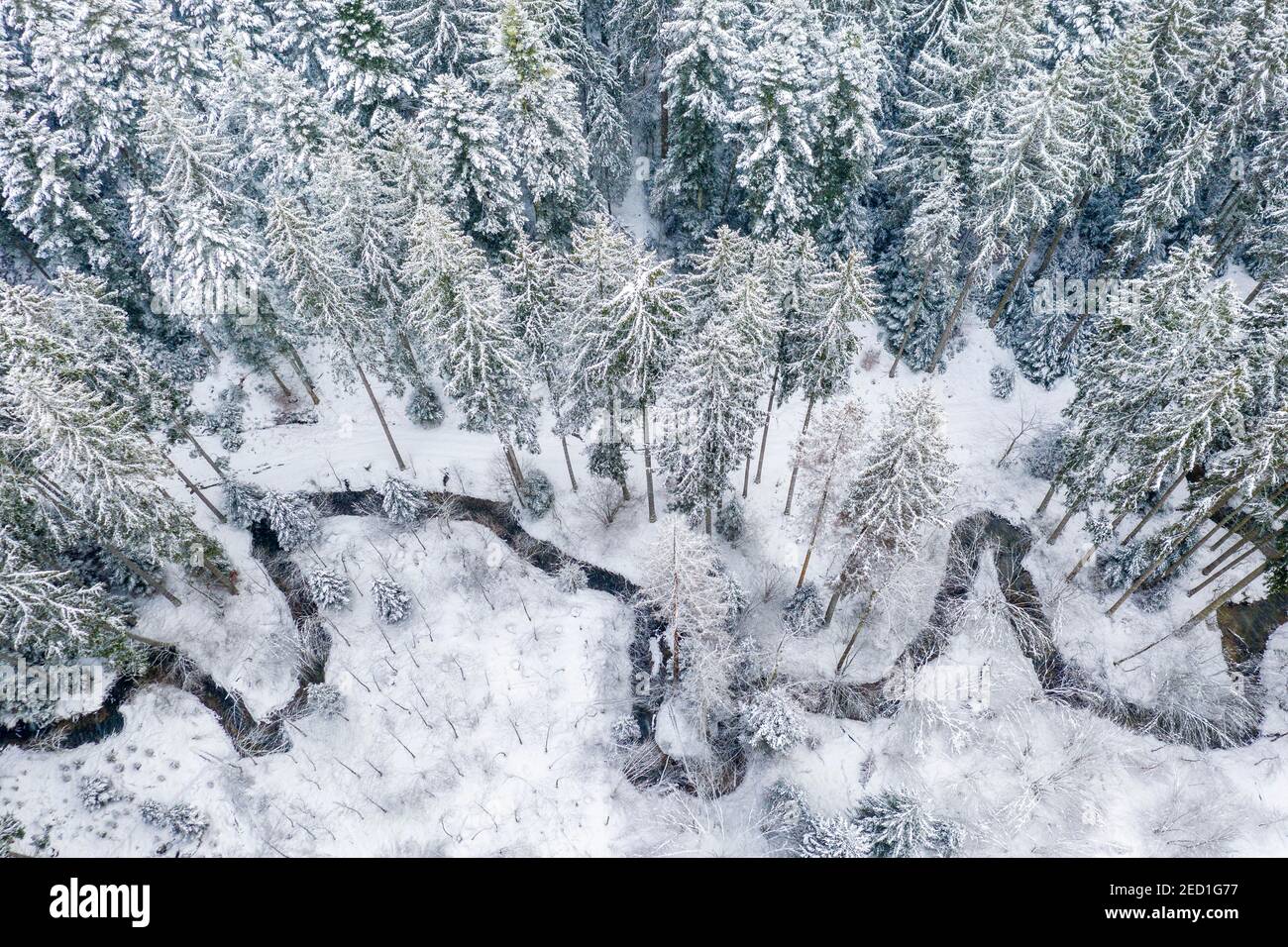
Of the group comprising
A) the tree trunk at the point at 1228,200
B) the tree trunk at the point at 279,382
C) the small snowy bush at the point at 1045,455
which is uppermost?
the tree trunk at the point at 1228,200

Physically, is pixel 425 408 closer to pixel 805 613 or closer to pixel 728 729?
pixel 805 613

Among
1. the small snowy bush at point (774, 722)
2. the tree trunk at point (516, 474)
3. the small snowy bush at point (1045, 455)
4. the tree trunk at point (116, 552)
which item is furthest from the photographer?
the small snowy bush at point (1045, 455)

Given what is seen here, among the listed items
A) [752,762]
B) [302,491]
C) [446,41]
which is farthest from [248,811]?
[446,41]

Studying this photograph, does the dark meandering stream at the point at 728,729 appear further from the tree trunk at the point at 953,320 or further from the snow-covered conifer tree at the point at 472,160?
the snow-covered conifer tree at the point at 472,160

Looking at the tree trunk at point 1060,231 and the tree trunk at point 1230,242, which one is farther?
the tree trunk at point 1060,231

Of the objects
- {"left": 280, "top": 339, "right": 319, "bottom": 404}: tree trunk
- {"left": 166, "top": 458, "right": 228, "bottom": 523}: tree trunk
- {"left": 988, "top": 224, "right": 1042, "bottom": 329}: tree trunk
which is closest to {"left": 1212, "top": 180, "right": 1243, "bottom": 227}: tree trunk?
{"left": 988, "top": 224, "right": 1042, "bottom": 329}: tree trunk

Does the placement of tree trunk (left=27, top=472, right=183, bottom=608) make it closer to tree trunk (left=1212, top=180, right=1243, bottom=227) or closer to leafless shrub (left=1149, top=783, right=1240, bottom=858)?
leafless shrub (left=1149, top=783, right=1240, bottom=858)

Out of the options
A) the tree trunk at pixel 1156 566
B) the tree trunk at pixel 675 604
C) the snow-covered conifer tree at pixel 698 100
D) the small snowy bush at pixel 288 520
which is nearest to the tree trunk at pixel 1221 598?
the tree trunk at pixel 1156 566
